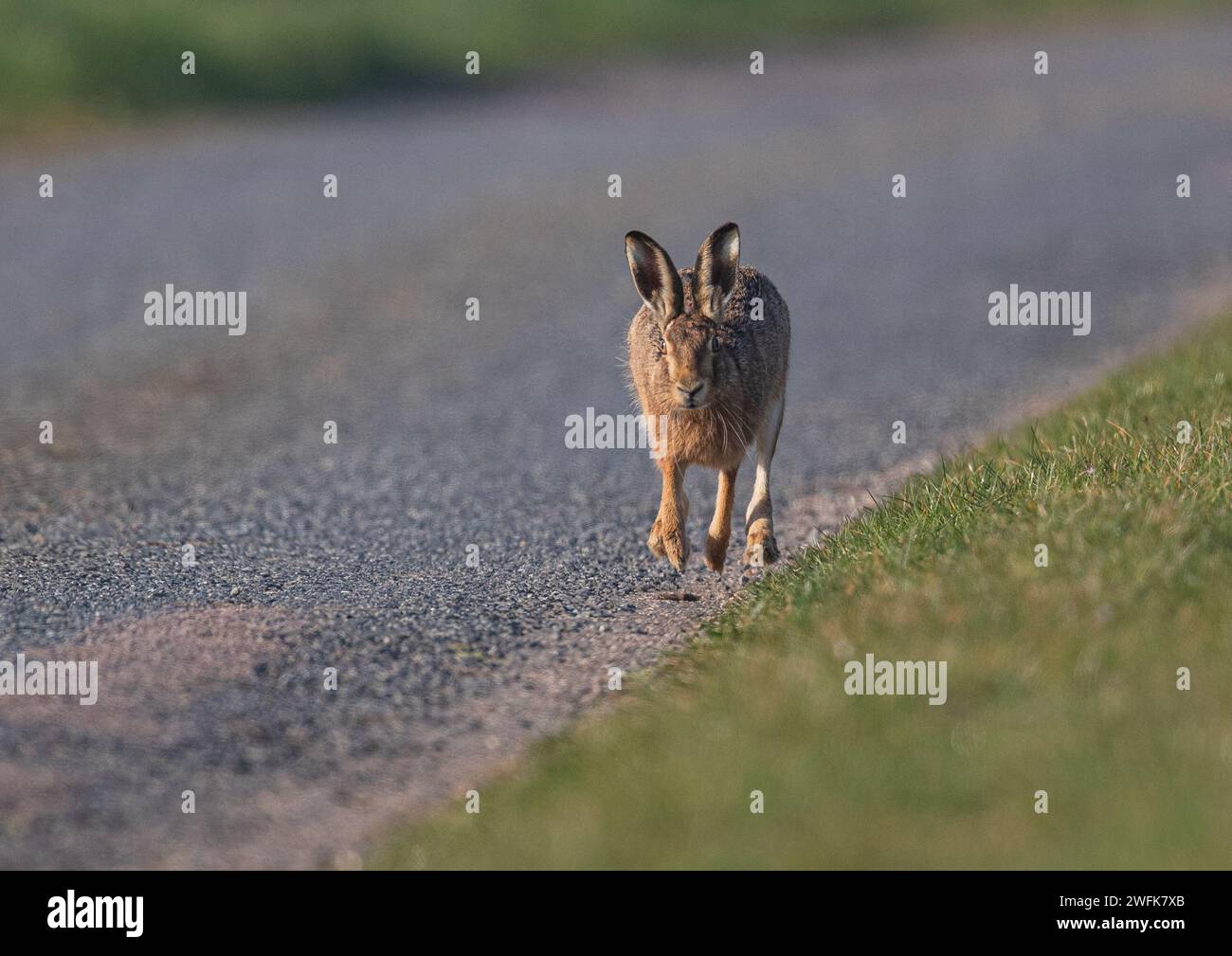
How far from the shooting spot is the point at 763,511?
812 cm

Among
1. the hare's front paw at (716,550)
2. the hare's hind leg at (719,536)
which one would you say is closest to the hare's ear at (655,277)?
the hare's hind leg at (719,536)

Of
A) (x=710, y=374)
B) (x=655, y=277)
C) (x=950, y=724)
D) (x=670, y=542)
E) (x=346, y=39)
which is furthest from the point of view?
(x=346, y=39)

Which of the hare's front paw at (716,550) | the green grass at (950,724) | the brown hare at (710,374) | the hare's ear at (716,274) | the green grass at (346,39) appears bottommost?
the green grass at (950,724)

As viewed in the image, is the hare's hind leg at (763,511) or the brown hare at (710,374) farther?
the hare's hind leg at (763,511)

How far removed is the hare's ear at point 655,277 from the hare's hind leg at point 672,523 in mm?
708

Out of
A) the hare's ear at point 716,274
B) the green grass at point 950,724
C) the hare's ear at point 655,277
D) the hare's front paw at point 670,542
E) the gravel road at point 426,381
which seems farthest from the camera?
the hare's front paw at point 670,542

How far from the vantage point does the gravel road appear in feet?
19.6

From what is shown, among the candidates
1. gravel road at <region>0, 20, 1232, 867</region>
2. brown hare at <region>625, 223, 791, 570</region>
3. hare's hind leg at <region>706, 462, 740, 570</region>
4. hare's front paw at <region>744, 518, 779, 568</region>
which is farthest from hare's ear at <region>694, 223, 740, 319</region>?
gravel road at <region>0, 20, 1232, 867</region>

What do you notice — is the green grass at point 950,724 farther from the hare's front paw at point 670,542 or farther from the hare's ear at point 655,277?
the hare's ear at point 655,277

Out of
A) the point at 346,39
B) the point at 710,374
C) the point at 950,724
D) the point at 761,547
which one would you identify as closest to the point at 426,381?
the point at 761,547

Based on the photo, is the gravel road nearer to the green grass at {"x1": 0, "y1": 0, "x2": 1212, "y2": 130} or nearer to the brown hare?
the brown hare

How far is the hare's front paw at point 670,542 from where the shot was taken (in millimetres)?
7961

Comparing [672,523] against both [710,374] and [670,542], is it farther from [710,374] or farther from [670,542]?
[710,374]

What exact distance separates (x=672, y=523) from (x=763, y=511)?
44 centimetres
